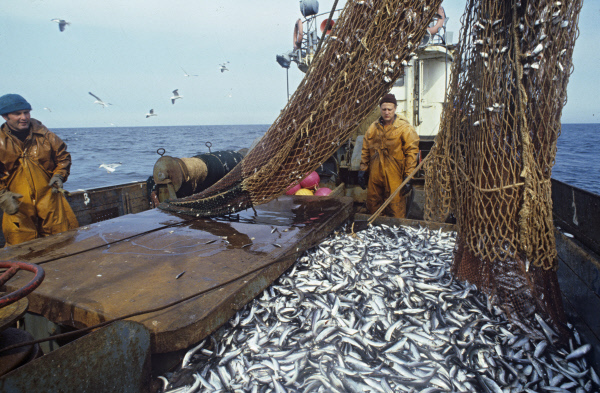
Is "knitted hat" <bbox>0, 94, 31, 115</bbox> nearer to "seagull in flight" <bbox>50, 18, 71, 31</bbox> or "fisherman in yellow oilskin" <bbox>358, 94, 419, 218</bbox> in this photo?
"seagull in flight" <bbox>50, 18, 71, 31</bbox>

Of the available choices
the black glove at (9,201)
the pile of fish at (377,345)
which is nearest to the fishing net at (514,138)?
the pile of fish at (377,345)

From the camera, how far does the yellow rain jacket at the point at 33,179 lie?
5.50 metres

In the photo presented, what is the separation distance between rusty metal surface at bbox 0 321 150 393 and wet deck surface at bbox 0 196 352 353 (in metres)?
0.21

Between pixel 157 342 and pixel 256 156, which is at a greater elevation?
pixel 256 156

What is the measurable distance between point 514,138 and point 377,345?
2.21m

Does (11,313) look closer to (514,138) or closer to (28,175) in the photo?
(514,138)

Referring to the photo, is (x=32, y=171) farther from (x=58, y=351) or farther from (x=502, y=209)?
(x=502, y=209)

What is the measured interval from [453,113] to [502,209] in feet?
3.94

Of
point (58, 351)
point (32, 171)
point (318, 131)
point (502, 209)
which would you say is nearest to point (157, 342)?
point (58, 351)

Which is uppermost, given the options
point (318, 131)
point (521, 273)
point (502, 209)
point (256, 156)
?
point (318, 131)

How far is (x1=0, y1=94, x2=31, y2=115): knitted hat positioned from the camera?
523 centimetres

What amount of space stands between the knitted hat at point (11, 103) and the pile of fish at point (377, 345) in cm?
508

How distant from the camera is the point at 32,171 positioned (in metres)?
5.66

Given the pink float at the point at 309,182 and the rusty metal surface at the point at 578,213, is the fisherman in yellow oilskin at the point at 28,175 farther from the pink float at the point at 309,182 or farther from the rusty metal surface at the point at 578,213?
the rusty metal surface at the point at 578,213
